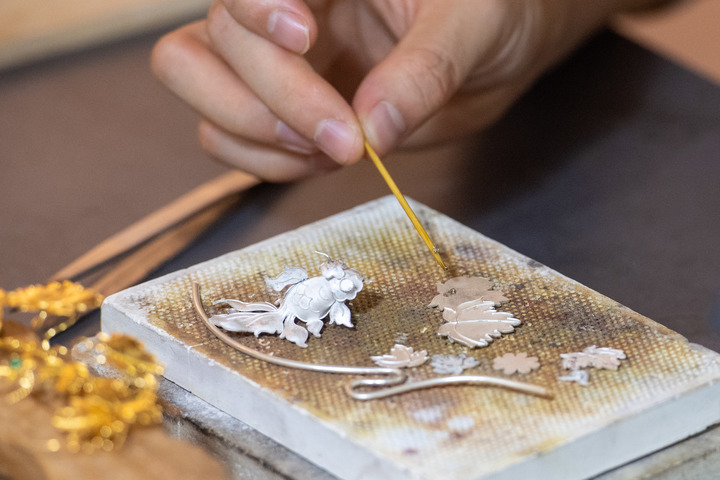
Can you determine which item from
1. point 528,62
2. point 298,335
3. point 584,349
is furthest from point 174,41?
point 584,349

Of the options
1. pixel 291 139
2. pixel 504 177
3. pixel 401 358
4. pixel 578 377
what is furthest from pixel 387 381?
pixel 504 177

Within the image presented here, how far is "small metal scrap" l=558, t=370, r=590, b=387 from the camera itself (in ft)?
2.73

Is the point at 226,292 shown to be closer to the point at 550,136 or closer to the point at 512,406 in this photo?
the point at 512,406

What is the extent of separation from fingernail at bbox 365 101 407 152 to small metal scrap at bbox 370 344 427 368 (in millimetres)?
328

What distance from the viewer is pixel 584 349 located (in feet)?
2.88

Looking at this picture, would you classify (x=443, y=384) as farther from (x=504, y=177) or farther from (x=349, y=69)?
(x=349, y=69)

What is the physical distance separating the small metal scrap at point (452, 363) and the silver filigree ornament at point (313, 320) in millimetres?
13

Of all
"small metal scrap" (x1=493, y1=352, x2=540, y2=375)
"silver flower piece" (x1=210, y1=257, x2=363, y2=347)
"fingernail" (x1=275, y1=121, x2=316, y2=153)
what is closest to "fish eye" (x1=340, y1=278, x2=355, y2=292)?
"silver flower piece" (x1=210, y1=257, x2=363, y2=347)

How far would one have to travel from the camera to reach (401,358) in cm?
86

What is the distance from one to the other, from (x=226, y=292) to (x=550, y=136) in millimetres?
748

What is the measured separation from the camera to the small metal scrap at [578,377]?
0.83m

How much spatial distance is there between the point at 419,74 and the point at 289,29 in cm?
15

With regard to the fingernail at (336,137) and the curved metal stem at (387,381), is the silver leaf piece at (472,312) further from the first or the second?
the fingernail at (336,137)

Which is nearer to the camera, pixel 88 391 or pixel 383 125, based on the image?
pixel 88 391
